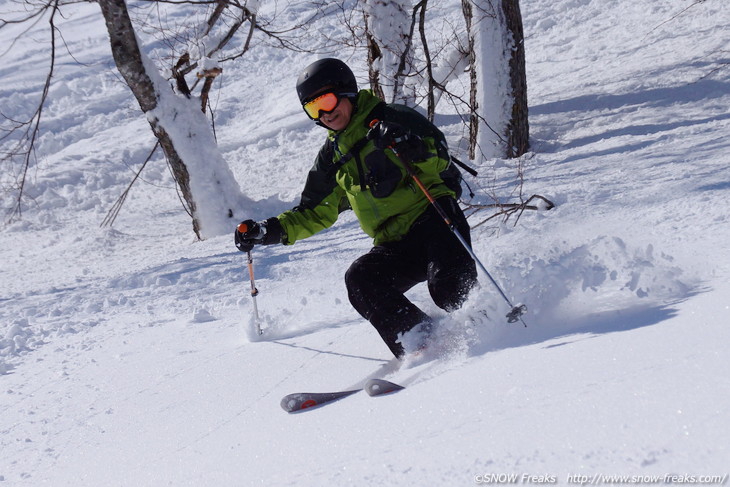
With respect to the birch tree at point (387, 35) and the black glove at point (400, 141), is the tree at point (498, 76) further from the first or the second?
the black glove at point (400, 141)

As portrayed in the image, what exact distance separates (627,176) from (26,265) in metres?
6.85

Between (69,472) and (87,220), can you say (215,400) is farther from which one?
(87,220)

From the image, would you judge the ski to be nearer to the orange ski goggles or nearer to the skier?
the skier

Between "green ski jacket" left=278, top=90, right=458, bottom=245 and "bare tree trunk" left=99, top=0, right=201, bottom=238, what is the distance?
4795 mm

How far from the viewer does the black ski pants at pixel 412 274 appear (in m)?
3.36

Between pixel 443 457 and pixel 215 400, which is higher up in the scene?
pixel 443 457

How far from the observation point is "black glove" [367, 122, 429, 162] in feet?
11.5

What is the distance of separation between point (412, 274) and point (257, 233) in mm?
956

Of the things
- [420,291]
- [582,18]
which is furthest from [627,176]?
[582,18]

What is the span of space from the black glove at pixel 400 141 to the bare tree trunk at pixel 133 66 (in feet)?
17.0

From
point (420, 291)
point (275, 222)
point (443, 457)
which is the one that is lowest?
point (420, 291)

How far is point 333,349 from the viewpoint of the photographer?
380 centimetres

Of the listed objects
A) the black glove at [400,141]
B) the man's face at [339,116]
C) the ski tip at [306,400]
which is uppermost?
the man's face at [339,116]

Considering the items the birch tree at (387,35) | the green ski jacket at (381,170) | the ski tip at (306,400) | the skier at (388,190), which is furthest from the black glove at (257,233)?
the birch tree at (387,35)
